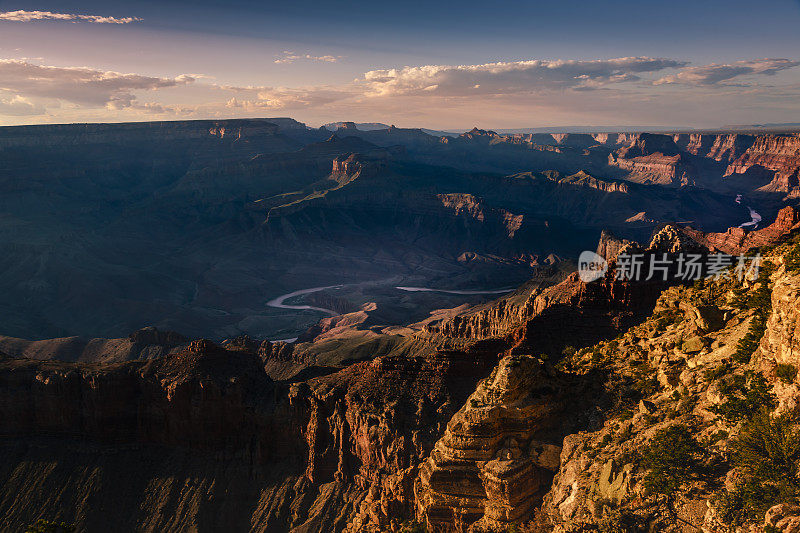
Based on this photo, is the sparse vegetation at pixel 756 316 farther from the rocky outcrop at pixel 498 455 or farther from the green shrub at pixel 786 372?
the rocky outcrop at pixel 498 455

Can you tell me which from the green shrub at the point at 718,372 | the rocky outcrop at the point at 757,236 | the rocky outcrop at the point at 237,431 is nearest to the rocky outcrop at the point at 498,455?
the green shrub at the point at 718,372

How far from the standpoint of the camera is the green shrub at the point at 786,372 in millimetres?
23781

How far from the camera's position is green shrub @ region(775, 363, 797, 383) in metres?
23.8

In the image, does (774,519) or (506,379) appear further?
(506,379)

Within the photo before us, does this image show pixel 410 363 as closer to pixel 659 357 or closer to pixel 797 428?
pixel 659 357

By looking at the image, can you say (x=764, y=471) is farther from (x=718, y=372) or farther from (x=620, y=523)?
(x=718, y=372)

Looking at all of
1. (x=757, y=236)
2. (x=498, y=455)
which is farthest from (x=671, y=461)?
(x=757, y=236)

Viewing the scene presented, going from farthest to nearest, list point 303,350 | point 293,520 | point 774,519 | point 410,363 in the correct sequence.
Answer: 1. point 303,350
2. point 410,363
3. point 293,520
4. point 774,519

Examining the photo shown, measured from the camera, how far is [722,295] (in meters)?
38.5

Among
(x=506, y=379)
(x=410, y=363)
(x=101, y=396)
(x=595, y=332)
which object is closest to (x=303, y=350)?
(x=101, y=396)

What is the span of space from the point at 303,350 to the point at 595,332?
74.2 meters

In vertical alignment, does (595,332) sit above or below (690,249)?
below

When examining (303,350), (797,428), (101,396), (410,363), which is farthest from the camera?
(303,350)

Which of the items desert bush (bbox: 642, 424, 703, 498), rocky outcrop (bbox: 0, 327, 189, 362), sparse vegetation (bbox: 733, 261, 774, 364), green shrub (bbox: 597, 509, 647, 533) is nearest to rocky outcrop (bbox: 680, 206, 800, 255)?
sparse vegetation (bbox: 733, 261, 774, 364)
